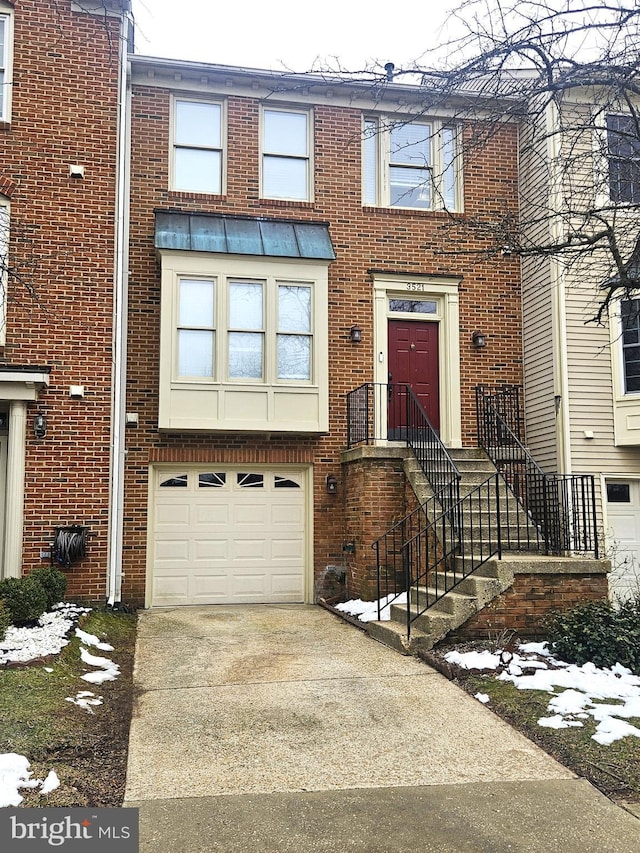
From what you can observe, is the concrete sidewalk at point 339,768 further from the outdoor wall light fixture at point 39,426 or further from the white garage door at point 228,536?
the outdoor wall light fixture at point 39,426

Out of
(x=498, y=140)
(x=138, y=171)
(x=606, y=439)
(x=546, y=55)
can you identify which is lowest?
(x=606, y=439)

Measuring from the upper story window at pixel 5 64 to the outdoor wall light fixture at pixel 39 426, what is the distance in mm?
4226

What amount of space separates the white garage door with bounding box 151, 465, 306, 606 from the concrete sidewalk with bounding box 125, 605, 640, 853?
357 cm

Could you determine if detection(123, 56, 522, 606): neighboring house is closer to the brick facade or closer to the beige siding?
the beige siding

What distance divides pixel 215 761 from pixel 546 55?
581 cm

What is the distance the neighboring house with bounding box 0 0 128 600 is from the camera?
956cm

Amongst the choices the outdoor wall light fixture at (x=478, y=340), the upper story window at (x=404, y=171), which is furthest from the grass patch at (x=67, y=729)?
the upper story window at (x=404, y=171)

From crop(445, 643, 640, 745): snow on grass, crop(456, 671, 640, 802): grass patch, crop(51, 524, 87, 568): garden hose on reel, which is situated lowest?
crop(456, 671, 640, 802): grass patch

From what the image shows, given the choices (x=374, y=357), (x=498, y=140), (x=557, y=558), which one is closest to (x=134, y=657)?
(x=557, y=558)

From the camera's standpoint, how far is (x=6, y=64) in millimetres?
10148

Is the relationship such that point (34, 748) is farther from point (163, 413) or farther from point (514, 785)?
point (163, 413)

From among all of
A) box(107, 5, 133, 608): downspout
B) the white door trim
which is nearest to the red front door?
the white door trim

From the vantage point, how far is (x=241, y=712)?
555 centimetres

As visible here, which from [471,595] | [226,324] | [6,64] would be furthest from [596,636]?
[6,64]
